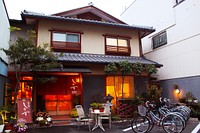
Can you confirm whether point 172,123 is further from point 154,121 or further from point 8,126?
point 8,126

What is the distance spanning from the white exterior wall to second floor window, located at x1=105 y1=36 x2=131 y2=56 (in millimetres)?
3219

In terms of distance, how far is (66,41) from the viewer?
12859 millimetres

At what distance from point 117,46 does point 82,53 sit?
8.60 ft

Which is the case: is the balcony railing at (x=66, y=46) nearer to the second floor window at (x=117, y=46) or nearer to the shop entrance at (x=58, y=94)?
the shop entrance at (x=58, y=94)

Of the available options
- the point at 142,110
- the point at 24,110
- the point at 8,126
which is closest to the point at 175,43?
the point at 142,110

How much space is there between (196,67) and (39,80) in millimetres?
9189

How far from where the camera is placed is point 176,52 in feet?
47.1

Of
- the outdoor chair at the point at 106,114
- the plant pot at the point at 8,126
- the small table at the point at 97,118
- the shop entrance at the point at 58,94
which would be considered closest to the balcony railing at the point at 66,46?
the shop entrance at the point at 58,94

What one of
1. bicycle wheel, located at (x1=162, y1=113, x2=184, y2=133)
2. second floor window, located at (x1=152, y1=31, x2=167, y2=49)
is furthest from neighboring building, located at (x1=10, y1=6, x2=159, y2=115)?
bicycle wheel, located at (x1=162, y1=113, x2=184, y2=133)

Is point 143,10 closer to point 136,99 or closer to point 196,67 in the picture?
point 196,67


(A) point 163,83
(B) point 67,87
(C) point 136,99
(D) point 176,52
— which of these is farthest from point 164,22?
(B) point 67,87

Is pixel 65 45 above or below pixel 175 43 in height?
below

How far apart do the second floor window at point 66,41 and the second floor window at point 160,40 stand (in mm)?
6875

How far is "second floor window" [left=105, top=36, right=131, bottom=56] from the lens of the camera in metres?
13.9
